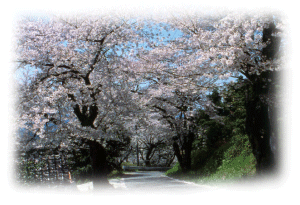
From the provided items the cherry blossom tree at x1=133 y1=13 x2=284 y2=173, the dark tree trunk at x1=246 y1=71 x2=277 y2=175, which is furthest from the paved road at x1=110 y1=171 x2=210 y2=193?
the cherry blossom tree at x1=133 y1=13 x2=284 y2=173

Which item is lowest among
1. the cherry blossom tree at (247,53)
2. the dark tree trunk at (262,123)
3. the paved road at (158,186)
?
the paved road at (158,186)

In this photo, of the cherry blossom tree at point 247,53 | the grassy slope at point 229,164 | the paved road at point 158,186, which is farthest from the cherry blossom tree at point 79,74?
the grassy slope at point 229,164

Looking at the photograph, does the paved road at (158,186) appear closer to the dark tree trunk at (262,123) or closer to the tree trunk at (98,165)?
the tree trunk at (98,165)

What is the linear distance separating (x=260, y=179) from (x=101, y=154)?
7.79 metres

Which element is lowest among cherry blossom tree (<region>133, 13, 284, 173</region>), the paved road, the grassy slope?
the paved road

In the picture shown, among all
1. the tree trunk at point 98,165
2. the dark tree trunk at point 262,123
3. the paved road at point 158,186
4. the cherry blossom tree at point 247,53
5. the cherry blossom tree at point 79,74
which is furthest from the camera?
the tree trunk at point 98,165

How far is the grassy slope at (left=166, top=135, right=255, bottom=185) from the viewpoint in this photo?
13.0 meters

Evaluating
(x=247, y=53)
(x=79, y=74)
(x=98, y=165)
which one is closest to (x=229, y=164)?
(x=98, y=165)

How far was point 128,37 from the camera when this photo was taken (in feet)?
46.0

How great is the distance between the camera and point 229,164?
1595 cm

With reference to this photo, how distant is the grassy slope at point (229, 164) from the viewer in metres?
13.0

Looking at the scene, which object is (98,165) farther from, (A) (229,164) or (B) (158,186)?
(A) (229,164)

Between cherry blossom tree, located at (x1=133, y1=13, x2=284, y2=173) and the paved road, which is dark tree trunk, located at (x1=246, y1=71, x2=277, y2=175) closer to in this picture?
cherry blossom tree, located at (x1=133, y1=13, x2=284, y2=173)

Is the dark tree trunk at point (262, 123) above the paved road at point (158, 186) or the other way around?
above
